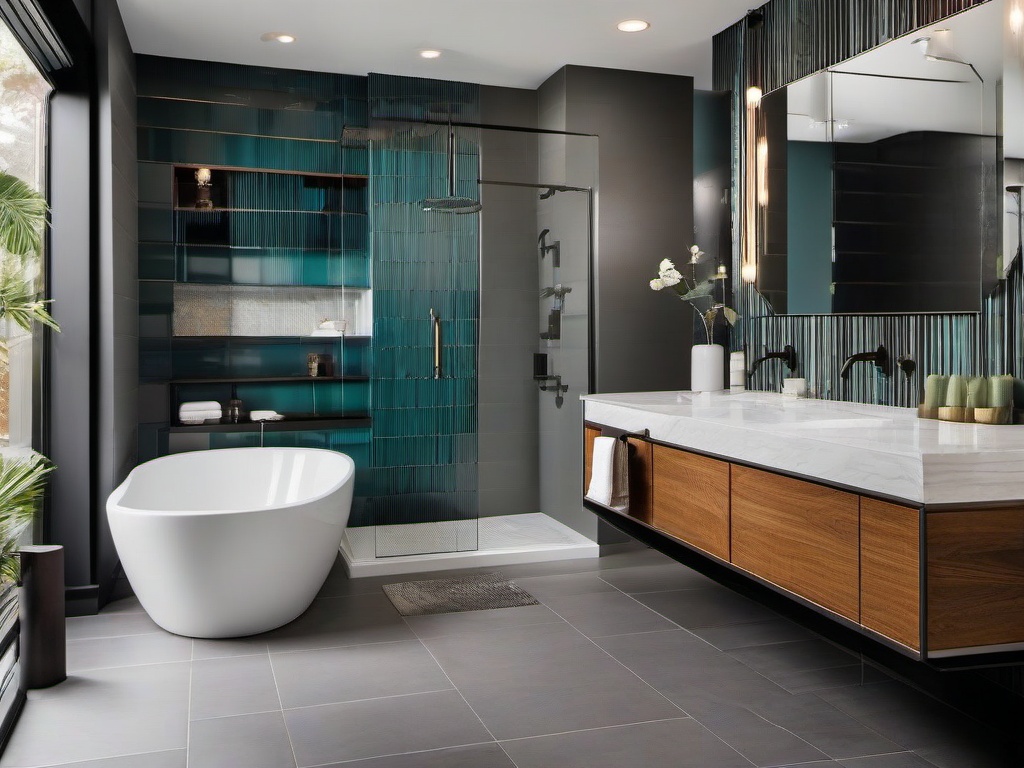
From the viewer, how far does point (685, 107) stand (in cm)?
506

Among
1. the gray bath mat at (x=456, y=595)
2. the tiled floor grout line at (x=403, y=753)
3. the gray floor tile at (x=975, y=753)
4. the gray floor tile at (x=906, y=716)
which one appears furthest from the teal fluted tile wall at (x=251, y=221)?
the gray floor tile at (x=975, y=753)

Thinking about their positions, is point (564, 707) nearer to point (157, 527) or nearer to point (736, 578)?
point (736, 578)

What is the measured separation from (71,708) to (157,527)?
26.1 inches

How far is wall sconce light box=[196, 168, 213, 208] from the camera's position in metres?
5.00

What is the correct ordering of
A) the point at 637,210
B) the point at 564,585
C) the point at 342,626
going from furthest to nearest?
1. the point at 637,210
2. the point at 564,585
3. the point at 342,626

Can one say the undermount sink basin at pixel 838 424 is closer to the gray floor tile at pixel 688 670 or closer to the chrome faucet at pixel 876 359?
the chrome faucet at pixel 876 359

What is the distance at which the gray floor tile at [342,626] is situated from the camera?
3412 mm

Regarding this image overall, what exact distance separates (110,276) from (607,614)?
2.63 metres

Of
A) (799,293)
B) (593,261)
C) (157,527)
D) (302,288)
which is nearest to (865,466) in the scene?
(799,293)

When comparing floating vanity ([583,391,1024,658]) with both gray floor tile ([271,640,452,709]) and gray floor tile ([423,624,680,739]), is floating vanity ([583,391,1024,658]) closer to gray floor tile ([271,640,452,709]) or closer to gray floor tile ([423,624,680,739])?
gray floor tile ([423,624,680,739])

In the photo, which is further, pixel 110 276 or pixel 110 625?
pixel 110 276

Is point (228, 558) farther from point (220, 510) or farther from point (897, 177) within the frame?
point (897, 177)

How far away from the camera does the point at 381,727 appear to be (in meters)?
2.64

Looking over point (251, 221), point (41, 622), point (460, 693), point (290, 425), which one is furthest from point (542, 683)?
point (251, 221)
